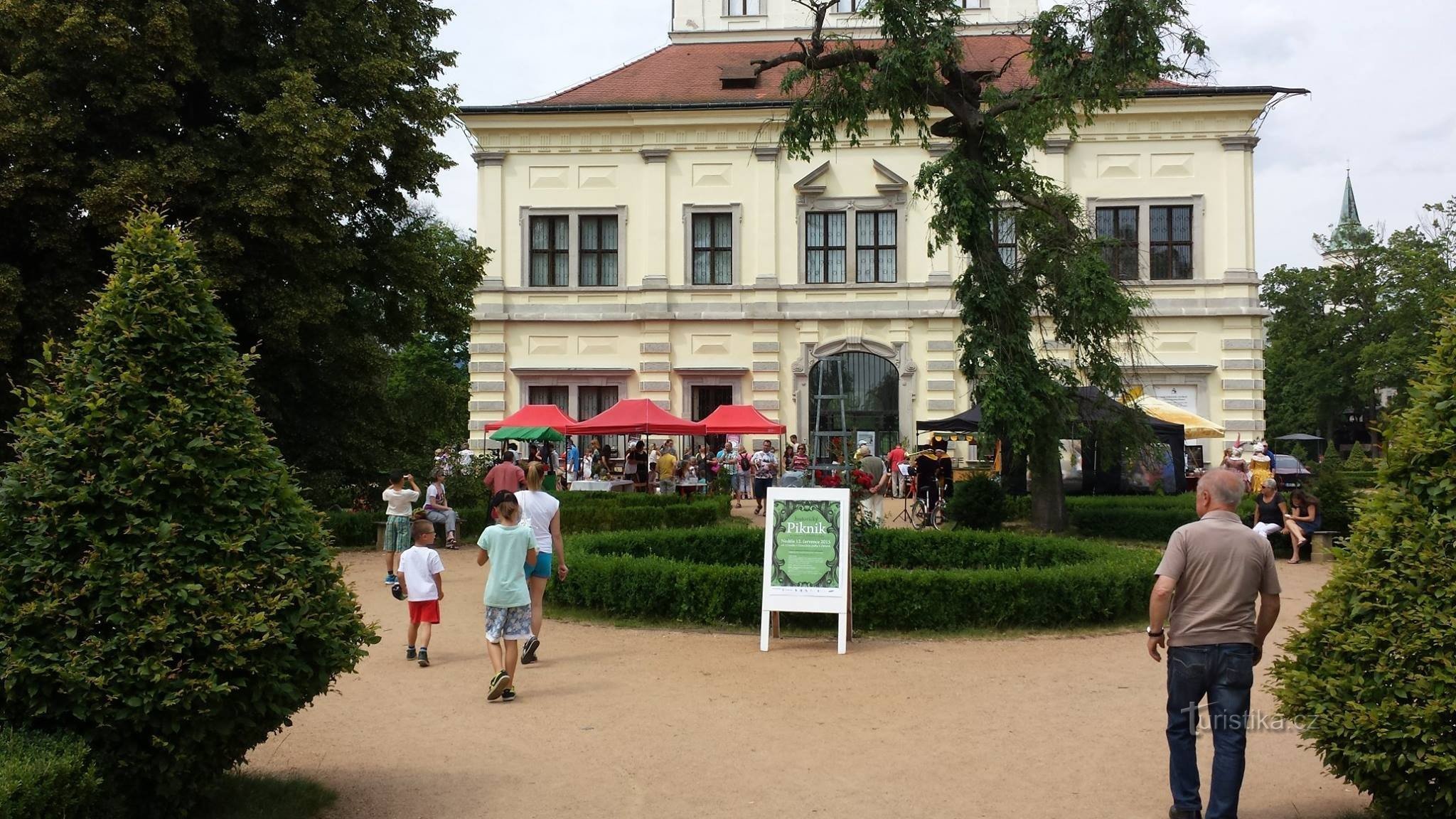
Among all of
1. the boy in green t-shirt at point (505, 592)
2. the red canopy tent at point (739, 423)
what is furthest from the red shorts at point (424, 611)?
the red canopy tent at point (739, 423)

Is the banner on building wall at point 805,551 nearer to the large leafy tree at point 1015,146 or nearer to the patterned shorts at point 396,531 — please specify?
the patterned shorts at point 396,531

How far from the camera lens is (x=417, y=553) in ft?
36.1

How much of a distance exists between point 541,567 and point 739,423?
19899mm

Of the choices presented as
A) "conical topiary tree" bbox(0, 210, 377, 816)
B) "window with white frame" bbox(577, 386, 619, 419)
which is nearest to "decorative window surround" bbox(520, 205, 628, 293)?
"window with white frame" bbox(577, 386, 619, 419)

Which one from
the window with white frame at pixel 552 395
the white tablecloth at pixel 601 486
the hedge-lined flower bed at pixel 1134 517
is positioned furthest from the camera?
the window with white frame at pixel 552 395

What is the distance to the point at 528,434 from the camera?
99.5 feet

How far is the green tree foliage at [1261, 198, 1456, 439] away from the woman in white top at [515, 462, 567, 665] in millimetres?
44689

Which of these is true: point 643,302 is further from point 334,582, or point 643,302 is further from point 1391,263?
point 1391,263

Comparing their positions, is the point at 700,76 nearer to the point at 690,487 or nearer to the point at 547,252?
the point at 547,252

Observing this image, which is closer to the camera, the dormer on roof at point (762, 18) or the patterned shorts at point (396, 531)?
the patterned shorts at point (396, 531)

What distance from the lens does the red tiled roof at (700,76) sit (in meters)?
37.7

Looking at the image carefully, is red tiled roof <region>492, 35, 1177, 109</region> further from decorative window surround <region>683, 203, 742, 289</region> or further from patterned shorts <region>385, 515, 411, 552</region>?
patterned shorts <region>385, 515, 411, 552</region>

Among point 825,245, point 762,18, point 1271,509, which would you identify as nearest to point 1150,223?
point 825,245

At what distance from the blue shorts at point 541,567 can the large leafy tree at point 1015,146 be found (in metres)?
10.6
